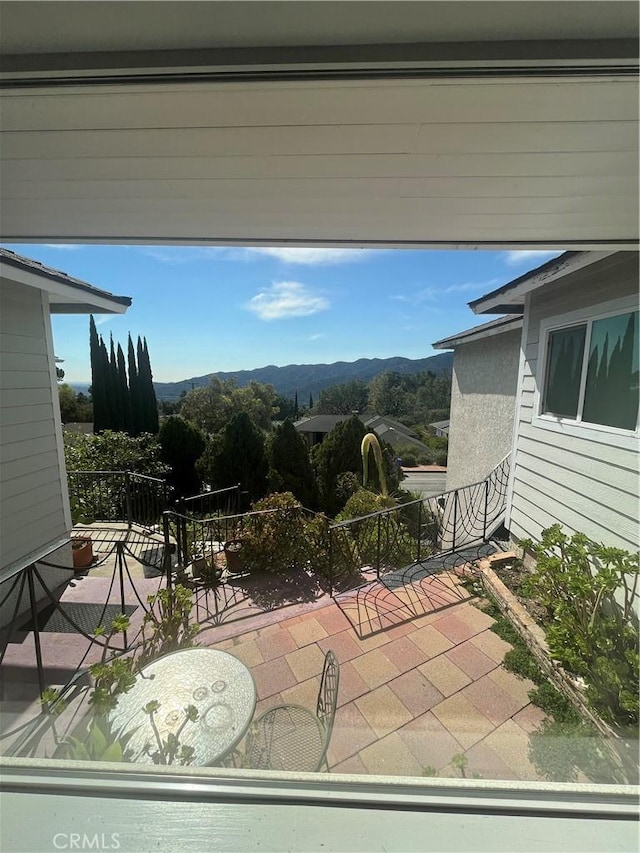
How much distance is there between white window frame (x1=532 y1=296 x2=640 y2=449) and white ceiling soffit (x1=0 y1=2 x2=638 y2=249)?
1.21 m

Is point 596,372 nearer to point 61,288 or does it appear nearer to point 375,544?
point 375,544

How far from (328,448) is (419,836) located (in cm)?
708

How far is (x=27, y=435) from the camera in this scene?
3012mm

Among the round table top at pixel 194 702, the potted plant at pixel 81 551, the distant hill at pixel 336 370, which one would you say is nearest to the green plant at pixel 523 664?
the round table top at pixel 194 702

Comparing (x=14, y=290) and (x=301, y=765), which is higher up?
(x=14, y=290)

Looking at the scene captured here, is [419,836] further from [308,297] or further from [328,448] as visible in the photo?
[328,448]

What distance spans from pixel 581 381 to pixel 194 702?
3.05m

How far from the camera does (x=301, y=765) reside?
34.2 inches

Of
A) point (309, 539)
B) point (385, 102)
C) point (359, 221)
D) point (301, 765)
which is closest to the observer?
point (385, 102)

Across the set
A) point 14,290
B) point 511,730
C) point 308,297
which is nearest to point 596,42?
point 511,730

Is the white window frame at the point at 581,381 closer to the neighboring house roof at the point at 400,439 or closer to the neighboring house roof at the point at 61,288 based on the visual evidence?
the neighboring house roof at the point at 61,288

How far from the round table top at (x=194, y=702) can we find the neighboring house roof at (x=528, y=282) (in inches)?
113

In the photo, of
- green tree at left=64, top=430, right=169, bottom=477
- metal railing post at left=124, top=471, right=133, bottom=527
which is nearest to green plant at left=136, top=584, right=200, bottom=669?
metal railing post at left=124, top=471, right=133, bottom=527

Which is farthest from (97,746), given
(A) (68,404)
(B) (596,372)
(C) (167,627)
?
(A) (68,404)
